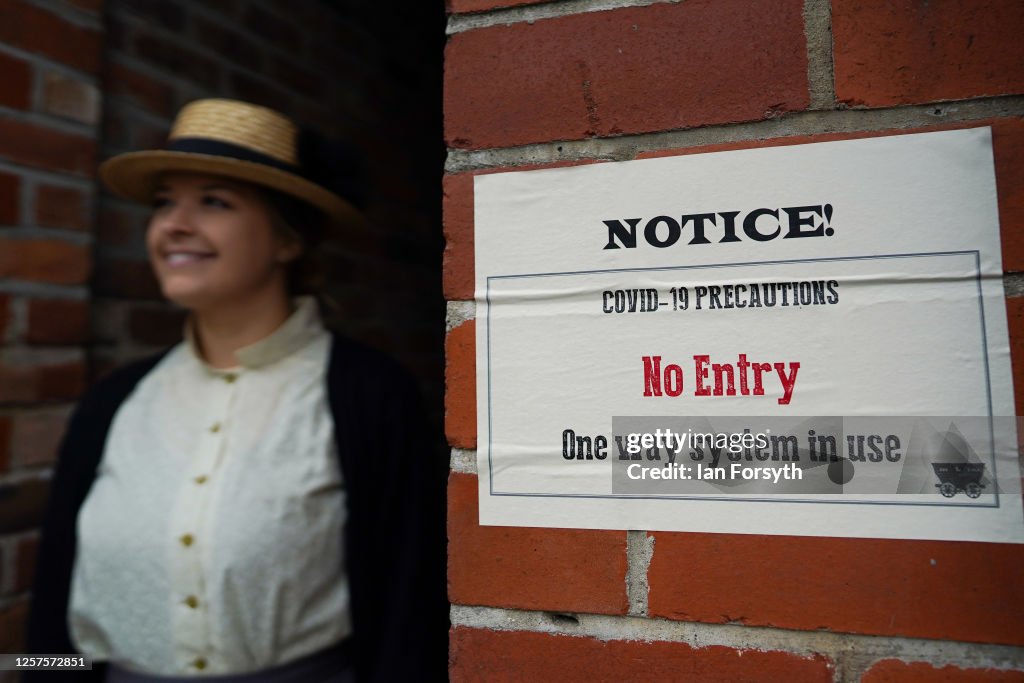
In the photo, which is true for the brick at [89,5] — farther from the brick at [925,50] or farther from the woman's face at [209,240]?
the brick at [925,50]

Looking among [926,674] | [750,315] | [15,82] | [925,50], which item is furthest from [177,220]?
[926,674]

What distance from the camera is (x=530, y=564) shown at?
24.8 inches

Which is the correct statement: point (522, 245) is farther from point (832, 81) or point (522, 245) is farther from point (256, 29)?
point (256, 29)

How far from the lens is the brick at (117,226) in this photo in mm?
1421

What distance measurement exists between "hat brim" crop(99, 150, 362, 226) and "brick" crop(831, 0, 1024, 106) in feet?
3.23

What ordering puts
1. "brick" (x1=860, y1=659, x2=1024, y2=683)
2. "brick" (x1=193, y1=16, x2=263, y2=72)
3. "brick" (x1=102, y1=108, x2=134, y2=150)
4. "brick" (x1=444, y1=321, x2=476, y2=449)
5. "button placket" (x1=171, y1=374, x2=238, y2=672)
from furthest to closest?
"brick" (x1=193, y1=16, x2=263, y2=72) → "brick" (x1=102, y1=108, x2=134, y2=150) → "button placket" (x1=171, y1=374, x2=238, y2=672) → "brick" (x1=444, y1=321, x2=476, y2=449) → "brick" (x1=860, y1=659, x2=1024, y2=683)

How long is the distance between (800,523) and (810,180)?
31 centimetres

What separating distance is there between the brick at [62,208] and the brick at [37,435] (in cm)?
37

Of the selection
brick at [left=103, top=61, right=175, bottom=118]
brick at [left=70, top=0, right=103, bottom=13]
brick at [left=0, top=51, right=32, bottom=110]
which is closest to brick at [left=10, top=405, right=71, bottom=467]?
brick at [left=0, top=51, right=32, bottom=110]

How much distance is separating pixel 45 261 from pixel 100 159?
0.28 m

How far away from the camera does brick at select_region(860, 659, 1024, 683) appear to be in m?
0.54

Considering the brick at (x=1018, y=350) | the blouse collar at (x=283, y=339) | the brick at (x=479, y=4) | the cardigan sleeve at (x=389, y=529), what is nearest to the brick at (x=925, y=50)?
the brick at (x=1018, y=350)

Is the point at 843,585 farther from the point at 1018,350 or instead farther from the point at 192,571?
the point at 192,571

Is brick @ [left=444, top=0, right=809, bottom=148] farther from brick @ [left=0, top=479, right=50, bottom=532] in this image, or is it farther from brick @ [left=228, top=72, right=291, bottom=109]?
brick @ [left=228, top=72, right=291, bottom=109]
